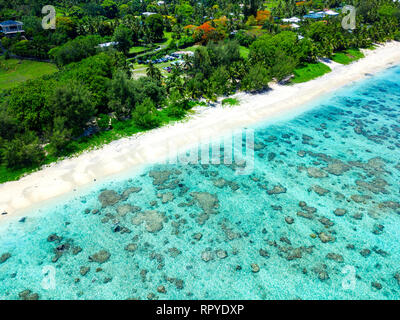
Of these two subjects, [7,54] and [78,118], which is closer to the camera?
[78,118]

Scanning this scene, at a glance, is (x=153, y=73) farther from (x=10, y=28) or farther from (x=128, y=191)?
(x=10, y=28)

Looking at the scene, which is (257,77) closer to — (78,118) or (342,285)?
(78,118)

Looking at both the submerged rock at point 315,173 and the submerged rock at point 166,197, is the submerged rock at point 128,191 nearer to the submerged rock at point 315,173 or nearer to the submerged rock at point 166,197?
the submerged rock at point 166,197

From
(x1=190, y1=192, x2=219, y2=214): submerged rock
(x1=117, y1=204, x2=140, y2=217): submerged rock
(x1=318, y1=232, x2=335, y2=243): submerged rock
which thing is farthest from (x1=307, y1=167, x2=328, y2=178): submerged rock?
(x1=117, y1=204, x2=140, y2=217): submerged rock

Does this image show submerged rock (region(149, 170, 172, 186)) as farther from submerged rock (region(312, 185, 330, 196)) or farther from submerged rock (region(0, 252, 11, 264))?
submerged rock (region(312, 185, 330, 196))

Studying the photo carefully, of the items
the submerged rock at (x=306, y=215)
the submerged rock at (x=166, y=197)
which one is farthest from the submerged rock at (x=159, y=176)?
the submerged rock at (x=306, y=215)

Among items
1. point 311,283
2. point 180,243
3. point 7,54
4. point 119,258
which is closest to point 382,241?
point 311,283
